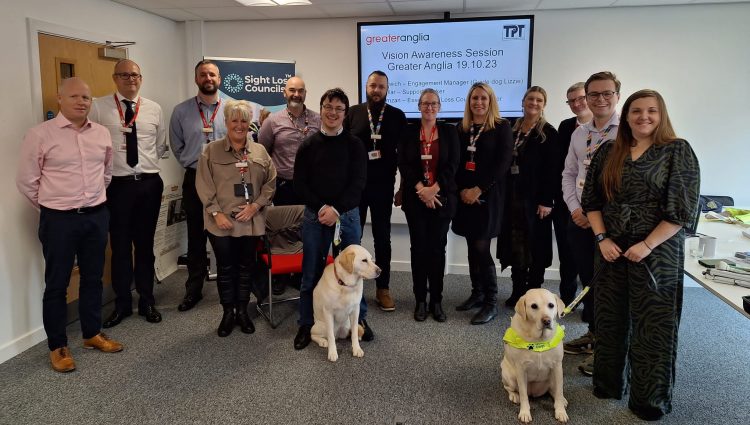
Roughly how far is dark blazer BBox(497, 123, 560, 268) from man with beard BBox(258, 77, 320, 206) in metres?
1.70

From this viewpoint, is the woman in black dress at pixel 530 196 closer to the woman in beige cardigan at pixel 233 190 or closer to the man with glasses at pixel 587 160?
the man with glasses at pixel 587 160

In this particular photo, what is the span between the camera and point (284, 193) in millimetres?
4234

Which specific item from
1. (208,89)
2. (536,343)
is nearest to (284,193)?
(208,89)

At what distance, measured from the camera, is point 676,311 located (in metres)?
2.31

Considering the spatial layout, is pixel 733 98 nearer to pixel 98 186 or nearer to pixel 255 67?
pixel 255 67

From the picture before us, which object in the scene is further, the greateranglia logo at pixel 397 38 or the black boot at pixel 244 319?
the greateranglia logo at pixel 397 38

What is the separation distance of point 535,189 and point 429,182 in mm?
817

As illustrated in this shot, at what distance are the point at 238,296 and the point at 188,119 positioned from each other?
4.86 feet

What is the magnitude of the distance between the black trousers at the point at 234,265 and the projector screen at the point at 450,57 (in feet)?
7.89

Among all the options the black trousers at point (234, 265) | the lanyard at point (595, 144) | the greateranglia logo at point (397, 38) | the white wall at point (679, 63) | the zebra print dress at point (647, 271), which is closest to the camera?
the zebra print dress at point (647, 271)

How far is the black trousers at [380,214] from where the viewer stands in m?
3.79

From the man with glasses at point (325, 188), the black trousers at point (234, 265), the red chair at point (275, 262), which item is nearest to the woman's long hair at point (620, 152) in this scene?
the man with glasses at point (325, 188)

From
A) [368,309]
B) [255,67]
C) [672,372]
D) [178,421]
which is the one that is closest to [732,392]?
[672,372]

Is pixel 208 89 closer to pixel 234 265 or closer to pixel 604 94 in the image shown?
pixel 234 265
